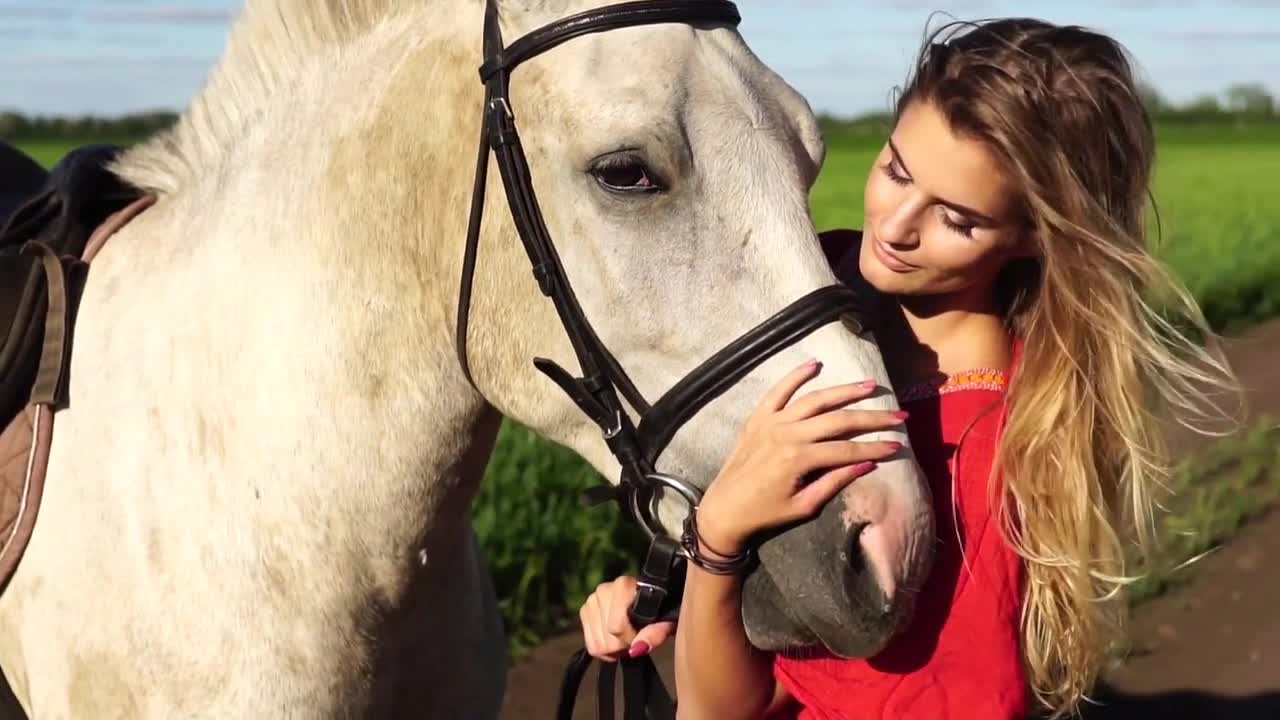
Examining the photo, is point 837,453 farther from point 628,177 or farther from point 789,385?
point 628,177

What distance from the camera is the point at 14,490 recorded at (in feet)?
7.50

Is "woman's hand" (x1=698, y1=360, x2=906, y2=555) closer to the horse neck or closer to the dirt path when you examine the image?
the horse neck

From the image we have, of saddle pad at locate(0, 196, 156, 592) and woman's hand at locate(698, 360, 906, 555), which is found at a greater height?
saddle pad at locate(0, 196, 156, 592)

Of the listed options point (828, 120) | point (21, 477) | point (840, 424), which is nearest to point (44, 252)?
point (21, 477)

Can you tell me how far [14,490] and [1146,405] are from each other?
75.8 inches

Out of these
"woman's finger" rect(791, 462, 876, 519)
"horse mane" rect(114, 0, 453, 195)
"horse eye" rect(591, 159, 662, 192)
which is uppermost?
"horse mane" rect(114, 0, 453, 195)

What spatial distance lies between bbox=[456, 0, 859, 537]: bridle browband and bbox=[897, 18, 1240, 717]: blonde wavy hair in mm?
450

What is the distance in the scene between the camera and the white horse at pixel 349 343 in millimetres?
1952

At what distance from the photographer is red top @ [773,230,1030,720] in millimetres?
1991

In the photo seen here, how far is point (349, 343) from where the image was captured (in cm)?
216

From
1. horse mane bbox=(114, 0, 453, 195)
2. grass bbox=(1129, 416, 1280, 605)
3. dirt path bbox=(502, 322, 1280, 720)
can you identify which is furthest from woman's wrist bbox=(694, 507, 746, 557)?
grass bbox=(1129, 416, 1280, 605)

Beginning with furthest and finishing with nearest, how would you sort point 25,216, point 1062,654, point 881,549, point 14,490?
1. point 25,216
2. point 14,490
3. point 1062,654
4. point 881,549

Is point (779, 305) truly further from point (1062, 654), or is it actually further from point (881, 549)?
point (1062, 654)

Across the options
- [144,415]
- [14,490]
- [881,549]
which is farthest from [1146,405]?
[14,490]
